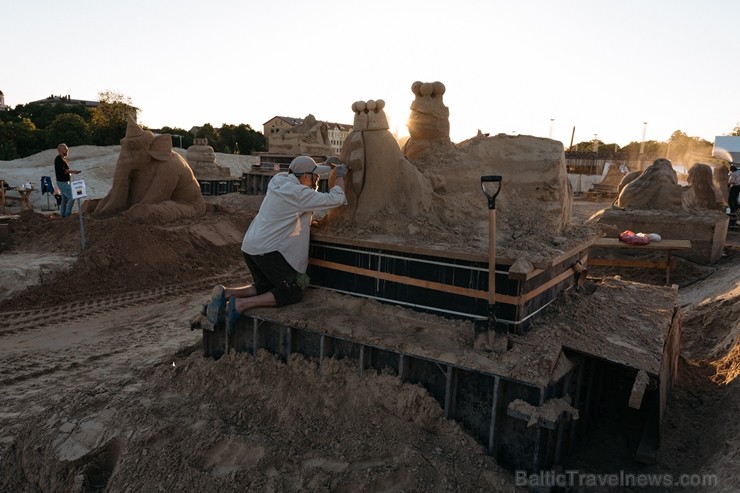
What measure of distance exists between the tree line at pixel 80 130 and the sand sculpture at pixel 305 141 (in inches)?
335

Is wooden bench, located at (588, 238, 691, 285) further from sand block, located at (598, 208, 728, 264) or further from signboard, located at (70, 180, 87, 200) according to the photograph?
signboard, located at (70, 180, 87, 200)

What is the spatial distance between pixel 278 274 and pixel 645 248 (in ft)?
22.7

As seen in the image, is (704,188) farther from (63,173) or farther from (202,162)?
(202,162)

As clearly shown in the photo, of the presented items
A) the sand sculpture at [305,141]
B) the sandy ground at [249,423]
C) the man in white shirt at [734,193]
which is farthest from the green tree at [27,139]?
the man in white shirt at [734,193]

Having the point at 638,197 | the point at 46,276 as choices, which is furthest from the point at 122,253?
the point at 638,197

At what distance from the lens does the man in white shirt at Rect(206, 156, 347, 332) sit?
15.9 ft

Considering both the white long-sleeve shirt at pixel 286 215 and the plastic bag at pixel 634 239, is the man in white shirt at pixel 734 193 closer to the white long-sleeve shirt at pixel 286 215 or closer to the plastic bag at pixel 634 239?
the plastic bag at pixel 634 239

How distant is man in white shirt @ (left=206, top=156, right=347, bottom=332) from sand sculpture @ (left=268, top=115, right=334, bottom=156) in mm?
17574

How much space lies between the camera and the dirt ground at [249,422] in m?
3.72

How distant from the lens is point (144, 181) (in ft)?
38.4

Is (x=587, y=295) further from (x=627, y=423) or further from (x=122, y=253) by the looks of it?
(x=122, y=253)

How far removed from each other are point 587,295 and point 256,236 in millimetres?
3382

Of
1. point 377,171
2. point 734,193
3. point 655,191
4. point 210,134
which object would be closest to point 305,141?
point 655,191

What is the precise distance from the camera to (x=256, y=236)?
4930mm
